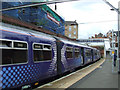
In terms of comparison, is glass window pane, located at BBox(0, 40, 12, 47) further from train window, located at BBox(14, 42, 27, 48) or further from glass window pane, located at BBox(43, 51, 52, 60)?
glass window pane, located at BBox(43, 51, 52, 60)

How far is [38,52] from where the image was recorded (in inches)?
325

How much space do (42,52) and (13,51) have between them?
247cm

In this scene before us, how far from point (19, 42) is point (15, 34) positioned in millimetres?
360

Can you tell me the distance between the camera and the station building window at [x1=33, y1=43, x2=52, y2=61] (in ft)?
26.4

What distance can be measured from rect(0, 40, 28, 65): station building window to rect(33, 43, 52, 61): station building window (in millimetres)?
880

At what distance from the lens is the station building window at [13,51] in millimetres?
5944

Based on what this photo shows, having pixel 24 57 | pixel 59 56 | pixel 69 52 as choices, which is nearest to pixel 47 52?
pixel 59 56

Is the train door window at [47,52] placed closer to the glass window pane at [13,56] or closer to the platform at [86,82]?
the platform at [86,82]

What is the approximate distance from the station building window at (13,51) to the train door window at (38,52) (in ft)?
2.56

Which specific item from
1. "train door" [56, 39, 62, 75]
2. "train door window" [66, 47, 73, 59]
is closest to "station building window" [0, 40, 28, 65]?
"train door" [56, 39, 62, 75]

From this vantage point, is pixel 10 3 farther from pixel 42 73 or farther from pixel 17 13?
pixel 42 73

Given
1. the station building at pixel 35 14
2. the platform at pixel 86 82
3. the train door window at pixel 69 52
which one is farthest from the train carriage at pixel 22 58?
the station building at pixel 35 14

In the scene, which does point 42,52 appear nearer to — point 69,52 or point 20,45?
point 20,45

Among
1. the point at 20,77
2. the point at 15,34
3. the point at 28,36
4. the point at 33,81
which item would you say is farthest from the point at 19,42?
the point at 33,81
